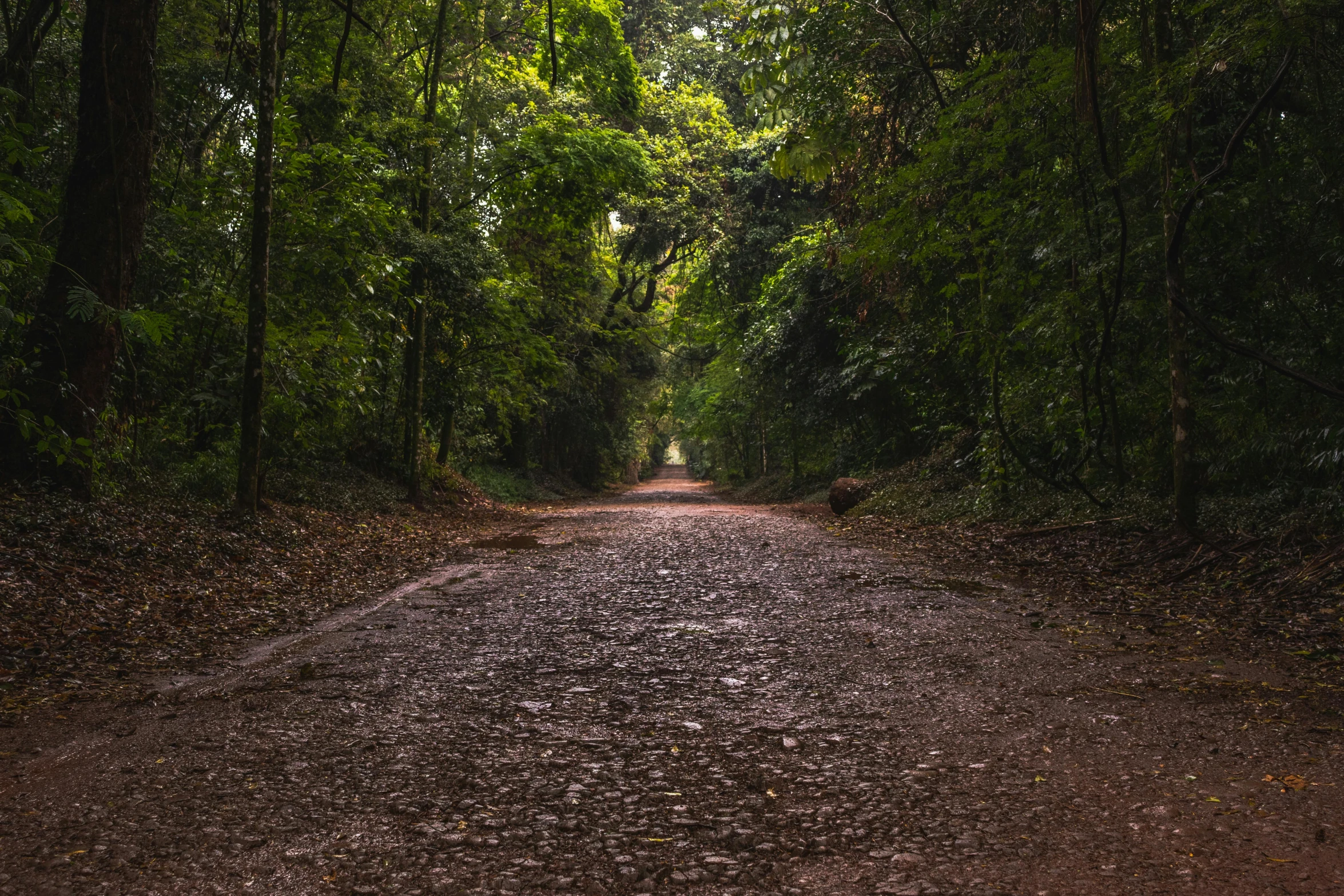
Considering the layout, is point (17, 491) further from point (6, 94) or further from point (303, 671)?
point (303, 671)

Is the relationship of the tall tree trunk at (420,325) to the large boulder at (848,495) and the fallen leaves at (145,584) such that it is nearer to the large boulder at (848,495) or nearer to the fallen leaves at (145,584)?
the fallen leaves at (145,584)

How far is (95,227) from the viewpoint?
701cm

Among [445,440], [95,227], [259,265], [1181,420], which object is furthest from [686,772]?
[445,440]

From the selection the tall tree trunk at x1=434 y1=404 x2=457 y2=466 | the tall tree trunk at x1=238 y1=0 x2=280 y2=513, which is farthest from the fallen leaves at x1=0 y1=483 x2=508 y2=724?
the tall tree trunk at x1=434 y1=404 x2=457 y2=466

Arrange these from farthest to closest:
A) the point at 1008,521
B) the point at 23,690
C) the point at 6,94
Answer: the point at 1008,521, the point at 6,94, the point at 23,690

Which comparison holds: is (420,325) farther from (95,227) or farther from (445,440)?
(95,227)

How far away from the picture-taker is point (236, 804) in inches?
115

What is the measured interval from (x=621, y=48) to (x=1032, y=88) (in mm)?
10031

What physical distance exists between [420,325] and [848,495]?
916 centimetres

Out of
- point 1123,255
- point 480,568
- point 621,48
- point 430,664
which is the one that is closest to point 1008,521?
point 1123,255

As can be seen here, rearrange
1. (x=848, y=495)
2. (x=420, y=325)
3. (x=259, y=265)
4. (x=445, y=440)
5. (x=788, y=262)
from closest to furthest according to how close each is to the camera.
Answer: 1. (x=259, y=265)
2. (x=420, y=325)
3. (x=848, y=495)
4. (x=445, y=440)
5. (x=788, y=262)

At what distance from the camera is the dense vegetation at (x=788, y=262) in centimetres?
701

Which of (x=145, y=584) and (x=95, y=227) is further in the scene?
(x=95, y=227)

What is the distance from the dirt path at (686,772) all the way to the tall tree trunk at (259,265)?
3965 mm
